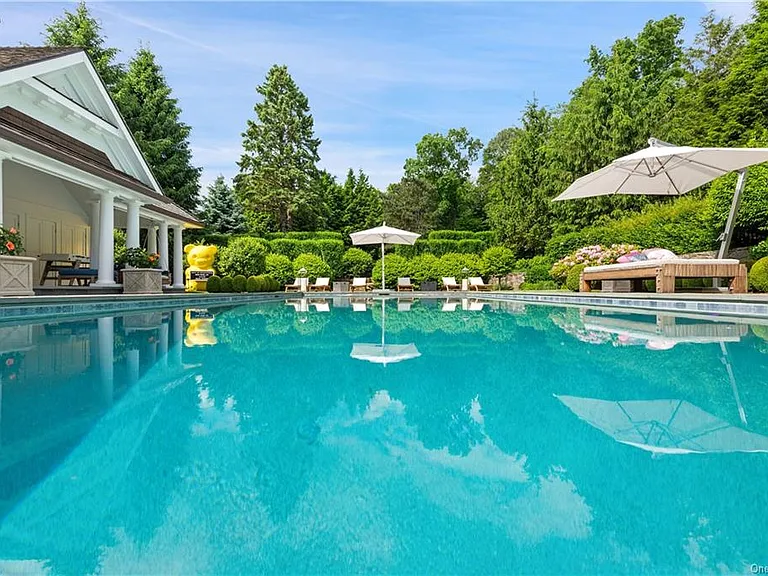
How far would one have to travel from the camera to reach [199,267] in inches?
790

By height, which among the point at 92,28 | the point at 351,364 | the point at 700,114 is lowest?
the point at 351,364

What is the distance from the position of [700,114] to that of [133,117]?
26.9 m

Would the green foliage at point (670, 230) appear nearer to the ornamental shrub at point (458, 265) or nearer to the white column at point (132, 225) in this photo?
the ornamental shrub at point (458, 265)

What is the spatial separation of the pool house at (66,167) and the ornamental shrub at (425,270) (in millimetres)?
10079

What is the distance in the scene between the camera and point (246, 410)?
9.20ft

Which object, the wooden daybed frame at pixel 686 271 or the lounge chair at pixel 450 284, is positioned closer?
the wooden daybed frame at pixel 686 271

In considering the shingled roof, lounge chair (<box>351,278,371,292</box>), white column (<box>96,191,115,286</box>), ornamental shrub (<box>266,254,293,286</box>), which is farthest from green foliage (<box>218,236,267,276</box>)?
the shingled roof

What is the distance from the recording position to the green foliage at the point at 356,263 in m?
25.0

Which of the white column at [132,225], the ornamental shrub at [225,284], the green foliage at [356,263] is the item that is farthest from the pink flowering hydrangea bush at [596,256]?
the white column at [132,225]

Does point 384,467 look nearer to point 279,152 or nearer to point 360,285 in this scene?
point 360,285

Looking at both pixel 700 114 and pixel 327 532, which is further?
pixel 700 114

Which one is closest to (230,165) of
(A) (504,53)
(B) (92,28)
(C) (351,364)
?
(B) (92,28)

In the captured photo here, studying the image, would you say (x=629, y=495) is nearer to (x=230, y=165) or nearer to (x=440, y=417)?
(x=440, y=417)

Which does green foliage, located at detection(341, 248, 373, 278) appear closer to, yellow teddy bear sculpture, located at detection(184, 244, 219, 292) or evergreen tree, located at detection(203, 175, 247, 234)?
yellow teddy bear sculpture, located at detection(184, 244, 219, 292)
